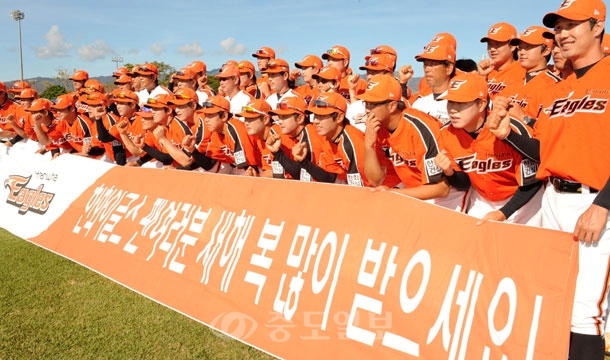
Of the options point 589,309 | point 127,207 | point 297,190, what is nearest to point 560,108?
point 589,309

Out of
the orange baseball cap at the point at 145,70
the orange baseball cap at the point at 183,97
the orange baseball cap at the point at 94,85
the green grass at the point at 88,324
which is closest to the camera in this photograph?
the green grass at the point at 88,324

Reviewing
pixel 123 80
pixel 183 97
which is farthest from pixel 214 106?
pixel 123 80

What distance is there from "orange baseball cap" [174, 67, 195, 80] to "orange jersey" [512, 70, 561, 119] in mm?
6420

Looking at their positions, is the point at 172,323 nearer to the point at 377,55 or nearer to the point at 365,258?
the point at 365,258

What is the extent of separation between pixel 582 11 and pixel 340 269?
2.48 m

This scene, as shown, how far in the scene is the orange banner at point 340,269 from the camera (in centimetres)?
298

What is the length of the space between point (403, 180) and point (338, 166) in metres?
0.83

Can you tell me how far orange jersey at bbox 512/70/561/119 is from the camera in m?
4.59

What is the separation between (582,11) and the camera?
3.11 m

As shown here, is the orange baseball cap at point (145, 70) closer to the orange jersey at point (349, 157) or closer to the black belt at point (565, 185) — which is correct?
the orange jersey at point (349, 157)

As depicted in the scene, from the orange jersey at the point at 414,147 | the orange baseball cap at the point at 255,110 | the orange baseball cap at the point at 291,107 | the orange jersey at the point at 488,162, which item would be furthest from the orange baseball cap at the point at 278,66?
the orange jersey at the point at 488,162

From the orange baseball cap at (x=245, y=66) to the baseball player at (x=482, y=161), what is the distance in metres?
6.54

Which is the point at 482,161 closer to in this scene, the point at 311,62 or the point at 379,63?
the point at 379,63

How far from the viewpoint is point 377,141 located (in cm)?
480
